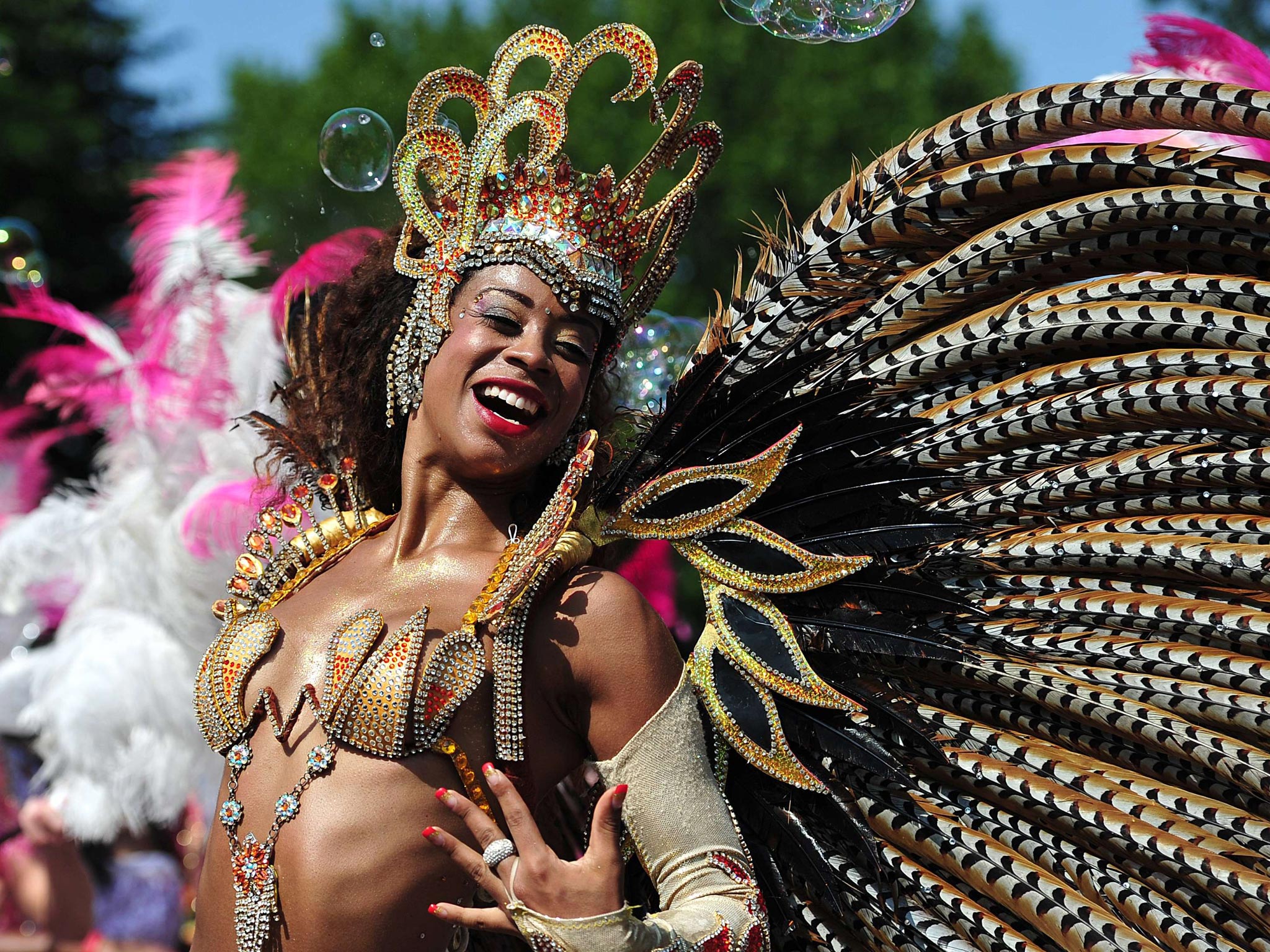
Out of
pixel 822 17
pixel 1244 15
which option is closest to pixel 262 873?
pixel 822 17

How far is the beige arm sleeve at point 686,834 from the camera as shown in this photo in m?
2.20

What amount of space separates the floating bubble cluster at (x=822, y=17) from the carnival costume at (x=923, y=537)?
28.8 inches

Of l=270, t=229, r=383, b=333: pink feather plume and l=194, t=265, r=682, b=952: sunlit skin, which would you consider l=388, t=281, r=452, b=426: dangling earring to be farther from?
l=270, t=229, r=383, b=333: pink feather plume

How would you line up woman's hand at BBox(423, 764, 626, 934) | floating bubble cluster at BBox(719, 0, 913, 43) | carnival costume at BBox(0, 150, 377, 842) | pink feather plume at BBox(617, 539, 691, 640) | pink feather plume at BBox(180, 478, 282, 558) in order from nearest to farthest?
woman's hand at BBox(423, 764, 626, 934) < floating bubble cluster at BBox(719, 0, 913, 43) < pink feather plume at BBox(617, 539, 691, 640) < pink feather plume at BBox(180, 478, 282, 558) < carnival costume at BBox(0, 150, 377, 842)

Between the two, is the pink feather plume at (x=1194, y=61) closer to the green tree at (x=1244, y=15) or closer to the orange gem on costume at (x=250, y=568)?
the orange gem on costume at (x=250, y=568)

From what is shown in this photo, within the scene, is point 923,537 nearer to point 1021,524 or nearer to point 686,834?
point 1021,524

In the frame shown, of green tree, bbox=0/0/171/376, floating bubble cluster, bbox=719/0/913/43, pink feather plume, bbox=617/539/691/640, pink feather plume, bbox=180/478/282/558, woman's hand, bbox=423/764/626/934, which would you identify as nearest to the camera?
woman's hand, bbox=423/764/626/934

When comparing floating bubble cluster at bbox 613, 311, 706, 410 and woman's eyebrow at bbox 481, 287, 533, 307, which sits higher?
floating bubble cluster at bbox 613, 311, 706, 410

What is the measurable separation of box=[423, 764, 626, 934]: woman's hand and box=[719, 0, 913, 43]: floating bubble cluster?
1.98 meters

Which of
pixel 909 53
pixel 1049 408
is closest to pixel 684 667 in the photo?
pixel 1049 408

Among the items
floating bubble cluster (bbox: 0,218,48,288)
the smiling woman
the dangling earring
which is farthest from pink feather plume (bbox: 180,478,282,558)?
the dangling earring

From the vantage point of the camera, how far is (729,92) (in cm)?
1919

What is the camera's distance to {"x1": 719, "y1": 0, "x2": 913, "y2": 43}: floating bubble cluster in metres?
3.29

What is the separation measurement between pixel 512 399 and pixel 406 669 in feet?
1.73
